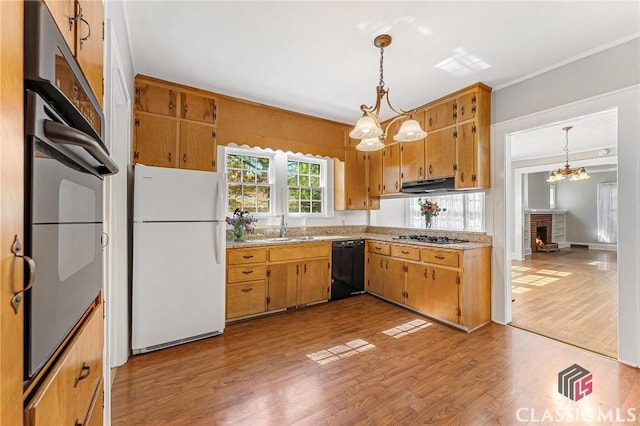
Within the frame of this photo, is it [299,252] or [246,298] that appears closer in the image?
[246,298]

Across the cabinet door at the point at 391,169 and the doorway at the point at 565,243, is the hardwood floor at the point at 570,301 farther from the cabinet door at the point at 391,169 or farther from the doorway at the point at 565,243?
the cabinet door at the point at 391,169

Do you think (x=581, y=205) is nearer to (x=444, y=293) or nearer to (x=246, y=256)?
(x=444, y=293)

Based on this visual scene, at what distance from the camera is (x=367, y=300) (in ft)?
13.9

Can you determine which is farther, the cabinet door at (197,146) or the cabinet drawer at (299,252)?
the cabinet drawer at (299,252)

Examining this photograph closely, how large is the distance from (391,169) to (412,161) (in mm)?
427

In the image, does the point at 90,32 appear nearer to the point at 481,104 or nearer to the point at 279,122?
the point at 279,122

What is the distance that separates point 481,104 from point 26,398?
4062 millimetres

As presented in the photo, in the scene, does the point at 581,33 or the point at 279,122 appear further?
the point at 279,122

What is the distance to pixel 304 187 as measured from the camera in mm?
4684

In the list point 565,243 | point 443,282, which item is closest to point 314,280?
point 443,282

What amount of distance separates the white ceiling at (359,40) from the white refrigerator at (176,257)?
1.15 meters

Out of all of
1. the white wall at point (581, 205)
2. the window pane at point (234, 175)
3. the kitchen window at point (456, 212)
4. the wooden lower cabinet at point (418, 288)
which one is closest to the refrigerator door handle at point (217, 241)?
the window pane at point (234, 175)

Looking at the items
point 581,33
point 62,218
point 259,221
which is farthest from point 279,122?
point 62,218

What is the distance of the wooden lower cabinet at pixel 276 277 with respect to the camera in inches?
133
